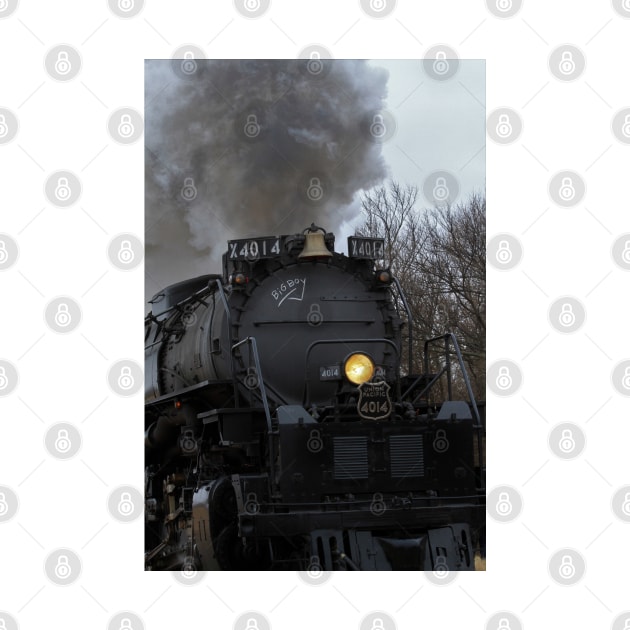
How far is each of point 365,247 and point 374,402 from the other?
2.47 meters

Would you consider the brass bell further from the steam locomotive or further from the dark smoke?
the dark smoke

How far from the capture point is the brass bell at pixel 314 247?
31.7 feet

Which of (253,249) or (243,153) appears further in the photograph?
(243,153)

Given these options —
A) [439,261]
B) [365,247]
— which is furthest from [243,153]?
[365,247]

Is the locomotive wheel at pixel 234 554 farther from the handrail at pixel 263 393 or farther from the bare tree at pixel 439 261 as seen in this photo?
the bare tree at pixel 439 261

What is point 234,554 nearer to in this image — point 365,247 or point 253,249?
point 253,249

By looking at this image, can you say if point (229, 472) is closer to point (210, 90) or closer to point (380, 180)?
point (380, 180)

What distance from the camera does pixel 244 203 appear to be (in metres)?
21.4

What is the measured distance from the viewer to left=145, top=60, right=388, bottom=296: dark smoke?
66.8 ft

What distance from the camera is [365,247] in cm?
1005

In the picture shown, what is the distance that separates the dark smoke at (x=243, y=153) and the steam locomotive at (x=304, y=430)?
942 centimetres

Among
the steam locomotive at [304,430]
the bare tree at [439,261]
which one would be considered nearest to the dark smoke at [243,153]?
the bare tree at [439,261]

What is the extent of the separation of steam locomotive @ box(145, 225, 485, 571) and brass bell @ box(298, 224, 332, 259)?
0.06 ft

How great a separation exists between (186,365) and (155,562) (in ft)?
9.11
